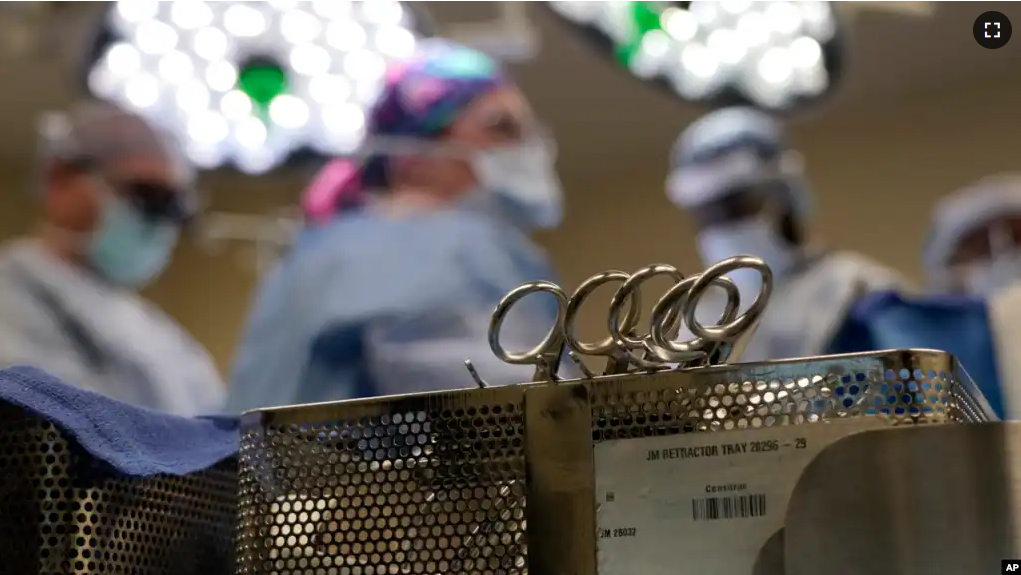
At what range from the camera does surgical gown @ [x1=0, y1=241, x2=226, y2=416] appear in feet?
3.57

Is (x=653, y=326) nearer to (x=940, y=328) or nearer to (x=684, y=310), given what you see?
(x=684, y=310)

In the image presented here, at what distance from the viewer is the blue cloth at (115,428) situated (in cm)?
33

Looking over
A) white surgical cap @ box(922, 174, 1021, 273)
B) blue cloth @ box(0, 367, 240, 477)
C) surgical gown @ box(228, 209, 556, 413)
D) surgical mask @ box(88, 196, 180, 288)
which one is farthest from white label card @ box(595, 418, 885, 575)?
surgical mask @ box(88, 196, 180, 288)

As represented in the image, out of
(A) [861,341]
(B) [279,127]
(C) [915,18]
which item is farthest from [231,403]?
(C) [915,18]

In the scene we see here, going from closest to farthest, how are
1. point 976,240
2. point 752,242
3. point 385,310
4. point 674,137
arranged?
point 385,310, point 976,240, point 752,242, point 674,137

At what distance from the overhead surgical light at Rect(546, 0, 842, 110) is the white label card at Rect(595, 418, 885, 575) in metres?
0.86

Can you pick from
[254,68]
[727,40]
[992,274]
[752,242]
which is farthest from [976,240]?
[254,68]

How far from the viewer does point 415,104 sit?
3.41 ft

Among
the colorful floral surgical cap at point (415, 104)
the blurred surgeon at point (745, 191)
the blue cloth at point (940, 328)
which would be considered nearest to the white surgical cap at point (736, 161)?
the blurred surgeon at point (745, 191)

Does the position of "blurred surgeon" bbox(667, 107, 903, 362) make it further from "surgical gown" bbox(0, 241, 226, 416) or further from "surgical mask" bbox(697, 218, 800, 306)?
"surgical gown" bbox(0, 241, 226, 416)

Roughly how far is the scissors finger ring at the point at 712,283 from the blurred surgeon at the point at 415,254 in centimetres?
30

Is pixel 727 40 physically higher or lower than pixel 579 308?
higher

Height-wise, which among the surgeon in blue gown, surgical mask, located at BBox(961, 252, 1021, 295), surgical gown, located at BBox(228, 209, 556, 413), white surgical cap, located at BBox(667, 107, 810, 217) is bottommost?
the surgeon in blue gown

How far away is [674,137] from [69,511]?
178 centimetres
